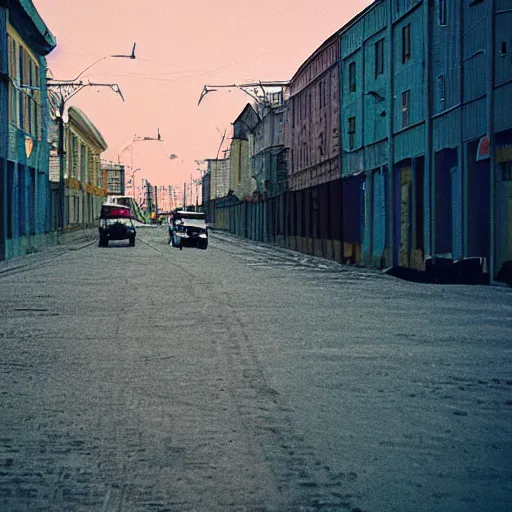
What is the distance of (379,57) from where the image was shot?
36.2 m

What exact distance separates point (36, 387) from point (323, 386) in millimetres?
2510

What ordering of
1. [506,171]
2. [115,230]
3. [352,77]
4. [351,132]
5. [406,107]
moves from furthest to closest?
[115,230]
[352,77]
[351,132]
[406,107]
[506,171]

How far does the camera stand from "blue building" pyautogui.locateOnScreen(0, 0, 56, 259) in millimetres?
38906

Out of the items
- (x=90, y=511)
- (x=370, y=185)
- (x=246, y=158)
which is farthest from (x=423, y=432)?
(x=246, y=158)

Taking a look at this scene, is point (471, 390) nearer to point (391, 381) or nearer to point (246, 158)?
point (391, 381)

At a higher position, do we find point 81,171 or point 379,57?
point 379,57

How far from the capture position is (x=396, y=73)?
109 ft

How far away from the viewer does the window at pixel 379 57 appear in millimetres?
35812

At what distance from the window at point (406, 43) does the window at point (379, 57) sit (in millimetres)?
2891

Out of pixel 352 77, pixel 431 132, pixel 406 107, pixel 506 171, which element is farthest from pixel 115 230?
pixel 506 171

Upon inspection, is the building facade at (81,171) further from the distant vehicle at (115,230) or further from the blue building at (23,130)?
the distant vehicle at (115,230)

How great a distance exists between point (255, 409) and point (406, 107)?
26166 millimetres

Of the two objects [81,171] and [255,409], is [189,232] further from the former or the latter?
[255,409]

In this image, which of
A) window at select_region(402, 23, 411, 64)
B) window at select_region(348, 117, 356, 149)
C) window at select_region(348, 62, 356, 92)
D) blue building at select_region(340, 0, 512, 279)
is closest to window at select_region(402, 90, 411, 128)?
blue building at select_region(340, 0, 512, 279)
